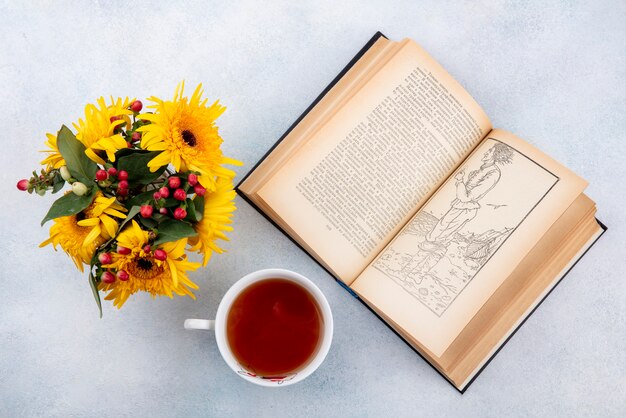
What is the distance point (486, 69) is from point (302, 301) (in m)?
0.46

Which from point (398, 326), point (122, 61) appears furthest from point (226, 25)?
point (398, 326)

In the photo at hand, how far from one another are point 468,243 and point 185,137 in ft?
1.31

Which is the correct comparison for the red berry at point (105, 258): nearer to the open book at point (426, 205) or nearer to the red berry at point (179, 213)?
the red berry at point (179, 213)

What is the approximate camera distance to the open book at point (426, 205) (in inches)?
27.9

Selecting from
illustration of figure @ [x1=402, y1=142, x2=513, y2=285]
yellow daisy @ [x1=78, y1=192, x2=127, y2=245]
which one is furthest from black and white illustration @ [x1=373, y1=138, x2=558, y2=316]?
yellow daisy @ [x1=78, y1=192, x2=127, y2=245]

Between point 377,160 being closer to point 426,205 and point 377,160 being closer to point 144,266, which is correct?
point 426,205

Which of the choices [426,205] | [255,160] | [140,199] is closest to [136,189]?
[140,199]

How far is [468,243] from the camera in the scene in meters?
0.71

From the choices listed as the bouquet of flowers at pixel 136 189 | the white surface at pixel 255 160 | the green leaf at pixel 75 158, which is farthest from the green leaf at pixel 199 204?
the white surface at pixel 255 160

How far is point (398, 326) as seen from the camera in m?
0.70

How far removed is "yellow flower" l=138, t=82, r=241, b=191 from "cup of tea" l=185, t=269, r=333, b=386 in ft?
0.61

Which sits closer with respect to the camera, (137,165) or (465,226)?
(137,165)

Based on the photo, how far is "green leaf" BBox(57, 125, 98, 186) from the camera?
52 centimetres

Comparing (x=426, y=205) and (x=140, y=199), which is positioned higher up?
(x=426, y=205)
